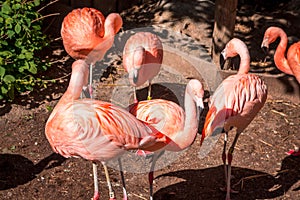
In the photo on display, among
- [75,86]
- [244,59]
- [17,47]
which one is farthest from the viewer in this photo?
[17,47]

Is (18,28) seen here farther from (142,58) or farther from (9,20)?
(142,58)

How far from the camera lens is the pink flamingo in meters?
5.19

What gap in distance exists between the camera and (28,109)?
210 inches

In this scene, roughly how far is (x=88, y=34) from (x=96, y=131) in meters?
1.91

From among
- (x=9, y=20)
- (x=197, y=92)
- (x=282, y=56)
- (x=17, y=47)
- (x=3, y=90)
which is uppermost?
(x=9, y=20)

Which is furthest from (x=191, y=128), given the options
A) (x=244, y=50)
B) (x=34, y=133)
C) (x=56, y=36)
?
(x=56, y=36)

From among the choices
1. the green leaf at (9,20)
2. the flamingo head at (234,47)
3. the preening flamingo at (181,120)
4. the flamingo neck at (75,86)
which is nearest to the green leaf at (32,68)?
the green leaf at (9,20)

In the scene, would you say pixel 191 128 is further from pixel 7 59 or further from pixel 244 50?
pixel 7 59

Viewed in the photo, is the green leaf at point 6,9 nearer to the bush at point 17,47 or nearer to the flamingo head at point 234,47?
the bush at point 17,47

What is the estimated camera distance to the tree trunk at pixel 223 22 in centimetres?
568

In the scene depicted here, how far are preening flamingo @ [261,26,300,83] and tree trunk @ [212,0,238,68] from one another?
25.8 inches

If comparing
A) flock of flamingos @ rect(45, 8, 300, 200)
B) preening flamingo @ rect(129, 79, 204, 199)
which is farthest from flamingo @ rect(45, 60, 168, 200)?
preening flamingo @ rect(129, 79, 204, 199)

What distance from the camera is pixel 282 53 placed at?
5.21m

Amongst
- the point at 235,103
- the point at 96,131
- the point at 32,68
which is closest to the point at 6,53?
the point at 32,68
